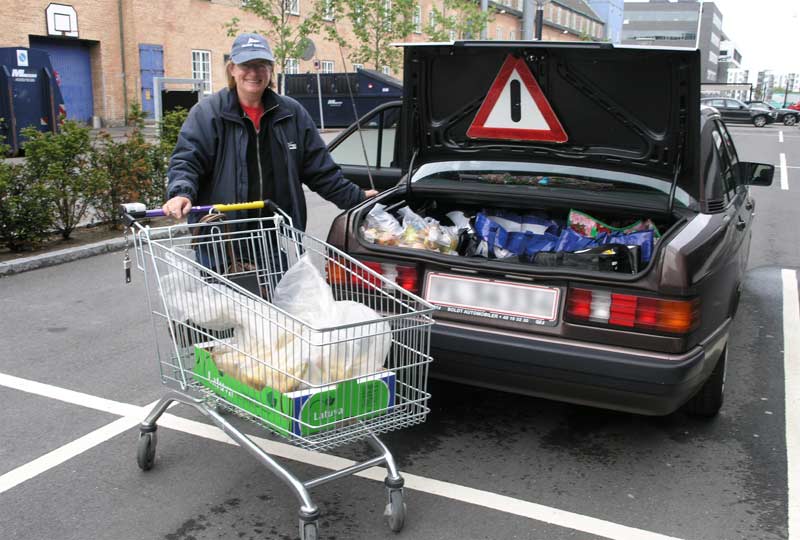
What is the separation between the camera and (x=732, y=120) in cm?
4584

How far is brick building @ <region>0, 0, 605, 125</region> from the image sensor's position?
79.0 ft

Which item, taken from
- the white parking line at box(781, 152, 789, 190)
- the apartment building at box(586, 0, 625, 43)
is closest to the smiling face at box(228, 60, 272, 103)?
the white parking line at box(781, 152, 789, 190)

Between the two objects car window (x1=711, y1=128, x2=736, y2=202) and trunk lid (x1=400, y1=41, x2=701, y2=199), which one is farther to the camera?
car window (x1=711, y1=128, x2=736, y2=202)

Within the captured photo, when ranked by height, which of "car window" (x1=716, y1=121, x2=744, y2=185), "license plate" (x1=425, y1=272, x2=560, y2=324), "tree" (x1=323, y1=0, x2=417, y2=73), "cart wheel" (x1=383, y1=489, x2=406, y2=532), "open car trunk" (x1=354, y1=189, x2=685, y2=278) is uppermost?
"tree" (x1=323, y1=0, x2=417, y2=73)

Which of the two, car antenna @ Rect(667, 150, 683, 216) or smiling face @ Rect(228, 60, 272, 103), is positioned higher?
smiling face @ Rect(228, 60, 272, 103)

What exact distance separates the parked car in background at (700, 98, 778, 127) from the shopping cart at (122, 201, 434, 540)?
4631 cm

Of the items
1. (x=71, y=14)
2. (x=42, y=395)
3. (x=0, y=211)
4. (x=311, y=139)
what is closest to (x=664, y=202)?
(x=311, y=139)

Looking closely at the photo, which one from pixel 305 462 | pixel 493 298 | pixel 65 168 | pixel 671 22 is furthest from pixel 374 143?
pixel 671 22

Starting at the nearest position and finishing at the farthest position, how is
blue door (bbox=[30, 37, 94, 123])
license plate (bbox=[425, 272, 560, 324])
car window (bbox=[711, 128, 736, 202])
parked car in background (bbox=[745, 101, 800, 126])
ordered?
license plate (bbox=[425, 272, 560, 324]) → car window (bbox=[711, 128, 736, 202]) → blue door (bbox=[30, 37, 94, 123]) → parked car in background (bbox=[745, 101, 800, 126])

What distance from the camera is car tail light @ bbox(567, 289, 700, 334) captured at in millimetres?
3350

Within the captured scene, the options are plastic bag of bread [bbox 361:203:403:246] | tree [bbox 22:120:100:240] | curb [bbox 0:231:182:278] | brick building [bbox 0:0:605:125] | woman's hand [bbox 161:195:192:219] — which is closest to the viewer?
woman's hand [bbox 161:195:192:219]

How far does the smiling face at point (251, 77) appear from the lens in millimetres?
3730

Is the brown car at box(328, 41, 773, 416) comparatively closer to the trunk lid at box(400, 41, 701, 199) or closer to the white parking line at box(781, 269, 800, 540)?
the trunk lid at box(400, 41, 701, 199)

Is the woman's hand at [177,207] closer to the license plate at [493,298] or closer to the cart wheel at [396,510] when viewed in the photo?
the license plate at [493,298]
